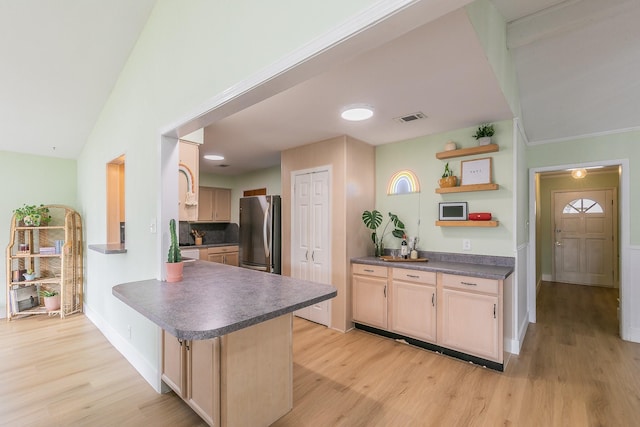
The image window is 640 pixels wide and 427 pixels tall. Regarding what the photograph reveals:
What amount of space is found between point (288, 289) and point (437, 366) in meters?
1.73

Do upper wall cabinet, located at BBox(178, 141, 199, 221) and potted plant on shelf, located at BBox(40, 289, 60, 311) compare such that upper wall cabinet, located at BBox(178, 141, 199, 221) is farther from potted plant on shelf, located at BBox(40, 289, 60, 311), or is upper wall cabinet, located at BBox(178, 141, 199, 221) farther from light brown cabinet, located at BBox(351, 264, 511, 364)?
potted plant on shelf, located at BBox(40, 289, 60, 311)

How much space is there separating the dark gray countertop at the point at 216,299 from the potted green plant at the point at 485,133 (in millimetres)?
2252

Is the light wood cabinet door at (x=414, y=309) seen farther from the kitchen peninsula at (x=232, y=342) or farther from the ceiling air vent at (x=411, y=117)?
the ceiling air vent at (x=411, y=117)

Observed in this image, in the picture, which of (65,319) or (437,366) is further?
(65,319)

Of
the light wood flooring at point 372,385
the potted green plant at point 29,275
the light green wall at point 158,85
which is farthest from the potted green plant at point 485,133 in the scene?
the potted green plant at point 29,275

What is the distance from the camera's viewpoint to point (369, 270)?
11.1 ft

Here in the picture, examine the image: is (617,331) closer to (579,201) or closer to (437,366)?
→ (437,366)

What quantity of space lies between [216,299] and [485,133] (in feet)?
9.46

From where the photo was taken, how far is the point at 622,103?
3029 millimetres

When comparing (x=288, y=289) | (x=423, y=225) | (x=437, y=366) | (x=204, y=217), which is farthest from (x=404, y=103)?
(x=204, y=217)

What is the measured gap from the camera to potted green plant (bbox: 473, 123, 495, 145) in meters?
2.95

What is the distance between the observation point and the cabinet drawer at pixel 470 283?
2.54 metres

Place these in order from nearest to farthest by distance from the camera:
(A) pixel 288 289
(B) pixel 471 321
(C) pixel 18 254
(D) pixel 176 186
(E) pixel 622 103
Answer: (A) pixel 288 289 < (D) pixel 176 186 < (B) pixel 471 321 < (E) pixel 622 103 < (C) pixel 18 254

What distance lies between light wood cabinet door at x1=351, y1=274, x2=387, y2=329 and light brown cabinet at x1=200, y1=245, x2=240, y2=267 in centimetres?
Result: 275
